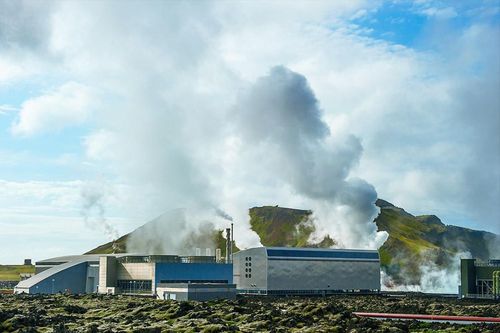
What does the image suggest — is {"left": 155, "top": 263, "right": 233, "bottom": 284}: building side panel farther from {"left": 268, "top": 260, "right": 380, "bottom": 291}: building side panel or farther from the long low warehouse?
{"left": 268, "top": 260, "right": 380, "bottom": 291}: building side panel

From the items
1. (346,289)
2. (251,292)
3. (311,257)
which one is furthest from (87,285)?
(346,289)

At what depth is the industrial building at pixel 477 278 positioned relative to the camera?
13012 cm

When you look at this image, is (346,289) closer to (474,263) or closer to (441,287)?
(474,263)

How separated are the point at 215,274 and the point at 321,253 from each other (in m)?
31.6

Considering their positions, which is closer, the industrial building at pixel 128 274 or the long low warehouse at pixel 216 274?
the long low warehouse at pixel 216 274

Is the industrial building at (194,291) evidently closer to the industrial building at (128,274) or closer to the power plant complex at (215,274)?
the power plant complex at (215,274)

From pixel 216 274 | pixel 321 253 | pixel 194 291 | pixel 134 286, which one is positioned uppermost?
pixel 321 253

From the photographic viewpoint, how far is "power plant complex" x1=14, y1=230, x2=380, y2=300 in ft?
350

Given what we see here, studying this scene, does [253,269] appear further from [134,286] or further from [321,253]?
[134,286]

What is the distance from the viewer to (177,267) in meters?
109

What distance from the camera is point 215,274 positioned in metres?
112

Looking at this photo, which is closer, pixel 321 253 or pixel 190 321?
pixel 190 321

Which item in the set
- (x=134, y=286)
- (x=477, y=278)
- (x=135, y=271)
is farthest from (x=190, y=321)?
(x=477, y=278)

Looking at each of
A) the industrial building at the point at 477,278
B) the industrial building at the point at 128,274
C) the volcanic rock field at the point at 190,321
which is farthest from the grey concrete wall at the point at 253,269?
the volcanic rock field at the point at 190,321
